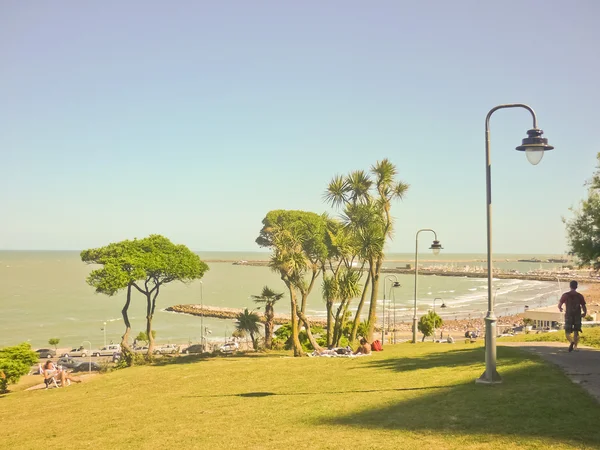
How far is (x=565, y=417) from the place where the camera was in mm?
8195

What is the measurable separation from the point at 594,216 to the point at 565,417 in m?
12.0

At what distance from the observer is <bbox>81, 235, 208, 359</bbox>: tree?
3666 cm

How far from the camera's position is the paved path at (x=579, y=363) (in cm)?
1043

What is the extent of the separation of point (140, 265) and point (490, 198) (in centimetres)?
3120

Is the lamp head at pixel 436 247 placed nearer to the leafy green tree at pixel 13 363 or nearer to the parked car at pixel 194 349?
the leafy green tree at pixel 13 363

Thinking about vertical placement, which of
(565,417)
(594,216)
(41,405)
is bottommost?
(41,405)

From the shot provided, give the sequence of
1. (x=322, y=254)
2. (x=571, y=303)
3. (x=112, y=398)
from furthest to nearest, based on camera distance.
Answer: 1. (x=322, y=254)
2. (x=112, y=398)
3. (x=571, y=303)

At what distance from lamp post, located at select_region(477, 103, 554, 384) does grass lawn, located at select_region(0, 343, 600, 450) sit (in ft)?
1.49

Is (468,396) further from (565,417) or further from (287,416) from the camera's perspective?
(287,416)

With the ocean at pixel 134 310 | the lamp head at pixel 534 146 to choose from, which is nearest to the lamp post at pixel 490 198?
the lamp head at pixel 534 146

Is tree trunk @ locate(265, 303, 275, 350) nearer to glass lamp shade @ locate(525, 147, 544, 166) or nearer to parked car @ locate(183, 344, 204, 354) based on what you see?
parked car @ locate(183, 344, 204, 354)

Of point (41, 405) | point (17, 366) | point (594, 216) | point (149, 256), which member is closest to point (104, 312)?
point (149, 256)

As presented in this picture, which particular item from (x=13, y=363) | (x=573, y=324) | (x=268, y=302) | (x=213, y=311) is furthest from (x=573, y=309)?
(x=213, y=311)

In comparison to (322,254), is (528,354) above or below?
below
